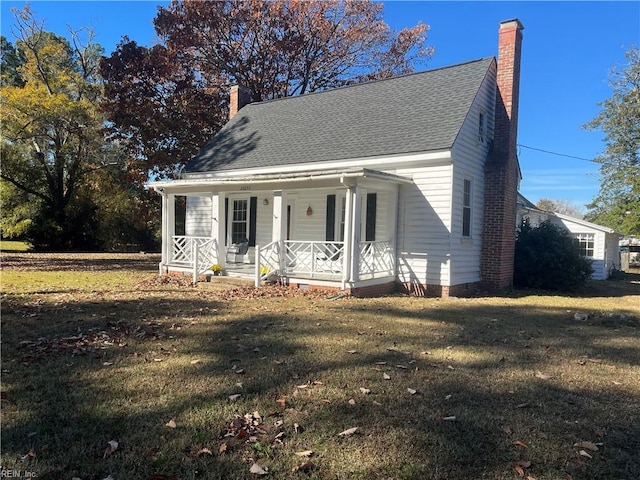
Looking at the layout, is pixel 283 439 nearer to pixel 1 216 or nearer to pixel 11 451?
pixel 11 451

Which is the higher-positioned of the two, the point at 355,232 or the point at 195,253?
the point at 355,232

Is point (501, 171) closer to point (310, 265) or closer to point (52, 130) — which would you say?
point (310, 265)

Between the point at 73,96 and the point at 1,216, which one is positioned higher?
the point at 73,96

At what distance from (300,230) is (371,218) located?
9.16ft

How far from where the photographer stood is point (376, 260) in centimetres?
1218

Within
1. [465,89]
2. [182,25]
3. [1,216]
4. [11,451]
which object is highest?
[182,25]

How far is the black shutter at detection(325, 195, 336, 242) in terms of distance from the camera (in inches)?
556

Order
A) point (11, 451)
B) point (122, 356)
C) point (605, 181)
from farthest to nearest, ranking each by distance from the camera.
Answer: point (605, 181), point (122, 356), point (11, 451)

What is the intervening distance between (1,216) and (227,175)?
66.7ft

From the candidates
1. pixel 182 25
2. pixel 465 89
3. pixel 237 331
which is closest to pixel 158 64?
pixel 182 25

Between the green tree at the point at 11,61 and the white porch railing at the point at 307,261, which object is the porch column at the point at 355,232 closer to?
the white porch railing at the point at 307,261

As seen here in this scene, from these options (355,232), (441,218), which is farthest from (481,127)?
(355,232)

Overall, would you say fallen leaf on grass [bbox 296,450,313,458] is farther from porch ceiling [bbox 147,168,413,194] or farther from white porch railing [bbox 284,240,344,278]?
white porch railing [bbox 284,240,344,278]

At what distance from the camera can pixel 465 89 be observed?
43.1 feet
